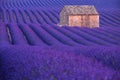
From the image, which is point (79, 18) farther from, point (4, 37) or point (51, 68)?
point (51, 68)

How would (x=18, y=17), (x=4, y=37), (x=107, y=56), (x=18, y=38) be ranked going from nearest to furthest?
(x=107, y=56)
(x=18, y=38)
(x=4, y=37)
(x=18, y=17)

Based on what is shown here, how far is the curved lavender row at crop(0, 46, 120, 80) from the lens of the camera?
21.2ft

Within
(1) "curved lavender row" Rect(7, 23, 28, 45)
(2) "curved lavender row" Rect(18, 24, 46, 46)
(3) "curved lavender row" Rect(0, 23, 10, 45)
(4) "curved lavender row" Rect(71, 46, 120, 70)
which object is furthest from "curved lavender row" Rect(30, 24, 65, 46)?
(4) "curved lavender row" Rect(71, 46, 120, 70)

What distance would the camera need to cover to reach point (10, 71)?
938 centimetres

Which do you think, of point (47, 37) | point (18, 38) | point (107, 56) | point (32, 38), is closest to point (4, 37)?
point (18, 38)

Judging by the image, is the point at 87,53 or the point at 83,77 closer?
the point at 83,77

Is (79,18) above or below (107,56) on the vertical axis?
below

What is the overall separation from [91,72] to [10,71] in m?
3.22

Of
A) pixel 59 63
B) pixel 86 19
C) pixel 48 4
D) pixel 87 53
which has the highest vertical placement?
pixel 59 63

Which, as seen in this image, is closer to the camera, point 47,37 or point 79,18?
point 47,37

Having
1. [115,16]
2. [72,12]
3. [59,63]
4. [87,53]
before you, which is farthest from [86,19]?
[59,63]

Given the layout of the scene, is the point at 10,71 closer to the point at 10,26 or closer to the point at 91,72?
the point at 91,72

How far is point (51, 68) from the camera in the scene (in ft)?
24.2

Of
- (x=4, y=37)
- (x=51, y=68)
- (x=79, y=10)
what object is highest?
(x=51, y=68)
